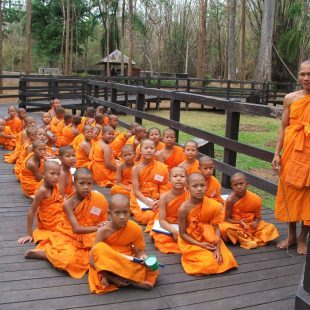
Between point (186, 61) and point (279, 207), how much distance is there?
1459 inches

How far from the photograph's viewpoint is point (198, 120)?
17.8 metres

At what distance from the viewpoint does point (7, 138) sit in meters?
8.84

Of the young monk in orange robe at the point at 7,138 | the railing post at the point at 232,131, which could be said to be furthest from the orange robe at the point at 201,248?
the young monk in orange robe at the point at 7,138

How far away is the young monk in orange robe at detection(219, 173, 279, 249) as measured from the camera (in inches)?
160

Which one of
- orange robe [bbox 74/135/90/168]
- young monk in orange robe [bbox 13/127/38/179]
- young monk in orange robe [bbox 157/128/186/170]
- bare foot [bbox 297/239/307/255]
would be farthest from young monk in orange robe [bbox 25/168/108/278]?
orange robe [bbox 74/135/90/168]

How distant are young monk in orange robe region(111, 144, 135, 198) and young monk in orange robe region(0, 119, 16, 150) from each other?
3.87 metres

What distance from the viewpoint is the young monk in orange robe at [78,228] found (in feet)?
11.7

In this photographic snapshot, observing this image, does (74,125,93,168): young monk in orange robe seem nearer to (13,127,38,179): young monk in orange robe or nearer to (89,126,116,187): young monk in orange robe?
(89,126,116,187): young monk in orange robe

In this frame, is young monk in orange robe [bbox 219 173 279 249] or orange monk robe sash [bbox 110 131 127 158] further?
orange monk robe sash [bbox 110 131 127 158]

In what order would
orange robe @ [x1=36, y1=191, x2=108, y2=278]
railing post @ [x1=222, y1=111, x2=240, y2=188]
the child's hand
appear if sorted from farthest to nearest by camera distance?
railing post @ [x1=222, y1=111, x2=240, y2=188] → the child's hand → orange robe @ [x1=36, y1=191, x2=108, y2=278]

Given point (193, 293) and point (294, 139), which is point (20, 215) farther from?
point (294, 139)

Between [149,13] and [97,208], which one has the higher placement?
[149,13]

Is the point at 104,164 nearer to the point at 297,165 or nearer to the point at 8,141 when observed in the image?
the point at 297,165

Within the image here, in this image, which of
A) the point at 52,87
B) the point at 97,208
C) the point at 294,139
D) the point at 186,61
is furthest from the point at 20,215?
the point at 186,61
